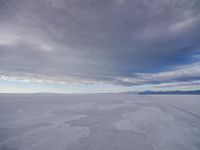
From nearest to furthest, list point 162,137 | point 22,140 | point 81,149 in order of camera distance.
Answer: point 81,149
point 22,140
point 162,137

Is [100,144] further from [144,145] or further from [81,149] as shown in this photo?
[144,145]

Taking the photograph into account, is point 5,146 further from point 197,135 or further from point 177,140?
point 197,135

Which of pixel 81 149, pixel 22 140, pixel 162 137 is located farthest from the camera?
pixel 162 137

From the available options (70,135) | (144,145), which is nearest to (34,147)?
(70,135)

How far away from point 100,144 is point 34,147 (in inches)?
89.0

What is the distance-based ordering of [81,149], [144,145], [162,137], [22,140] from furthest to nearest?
[162,137]
[22,140]
[144,145]
[81,149]

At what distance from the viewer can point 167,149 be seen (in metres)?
3.68

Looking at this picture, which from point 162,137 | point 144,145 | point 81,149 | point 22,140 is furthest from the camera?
point 162,137

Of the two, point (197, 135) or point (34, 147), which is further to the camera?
point (197, 135)

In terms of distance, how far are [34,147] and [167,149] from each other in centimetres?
Answer: 447

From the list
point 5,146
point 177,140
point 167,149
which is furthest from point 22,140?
point 177,140

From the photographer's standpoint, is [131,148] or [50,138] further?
[50,138]

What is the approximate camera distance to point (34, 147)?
12.4ft

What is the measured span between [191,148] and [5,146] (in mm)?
6293
